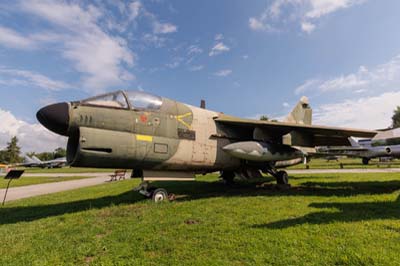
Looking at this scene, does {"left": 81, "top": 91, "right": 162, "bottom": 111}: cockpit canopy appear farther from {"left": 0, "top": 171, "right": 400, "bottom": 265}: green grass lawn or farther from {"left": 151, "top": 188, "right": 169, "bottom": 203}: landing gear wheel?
{"left": 0, "top": 171, "right": 400, "bottom": 265}: green grass lawn

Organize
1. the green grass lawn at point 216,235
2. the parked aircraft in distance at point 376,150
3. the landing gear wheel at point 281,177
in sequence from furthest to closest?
1. the parked aircraft in distance at point 376,150
2. the landing gear wheel at point 281,177
3. the green grass lawn at point 216,235

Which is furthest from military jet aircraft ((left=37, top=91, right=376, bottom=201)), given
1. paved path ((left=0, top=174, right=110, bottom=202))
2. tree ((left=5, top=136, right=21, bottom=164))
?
tree ((left=5, top=136, right=21, bottom=164))

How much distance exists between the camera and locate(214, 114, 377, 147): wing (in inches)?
336

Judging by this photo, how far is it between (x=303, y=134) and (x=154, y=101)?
6.18 meters

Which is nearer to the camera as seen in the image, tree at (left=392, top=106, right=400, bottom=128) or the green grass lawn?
the green grass lawn

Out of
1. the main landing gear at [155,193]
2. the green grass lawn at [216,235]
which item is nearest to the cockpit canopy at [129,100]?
the main landing gear at [155,193]

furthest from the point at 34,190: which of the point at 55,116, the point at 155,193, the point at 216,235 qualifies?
the point at 216,235

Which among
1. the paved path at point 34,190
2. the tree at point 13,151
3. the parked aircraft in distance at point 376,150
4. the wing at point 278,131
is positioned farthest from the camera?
the tree at point 13,151

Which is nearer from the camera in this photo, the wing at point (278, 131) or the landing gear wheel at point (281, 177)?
the wing at point (278, 131)

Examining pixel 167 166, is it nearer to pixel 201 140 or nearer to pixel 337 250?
pixel 201 140

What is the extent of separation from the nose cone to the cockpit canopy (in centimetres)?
57

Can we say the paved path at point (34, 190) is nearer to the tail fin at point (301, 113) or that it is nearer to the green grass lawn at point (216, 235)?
the green grass lawn at point (216, 235)

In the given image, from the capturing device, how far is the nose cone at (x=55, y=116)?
5.45m

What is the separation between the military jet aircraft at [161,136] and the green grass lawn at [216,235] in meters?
1.41
